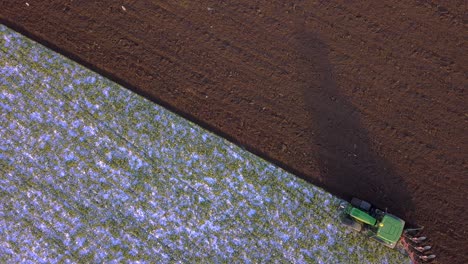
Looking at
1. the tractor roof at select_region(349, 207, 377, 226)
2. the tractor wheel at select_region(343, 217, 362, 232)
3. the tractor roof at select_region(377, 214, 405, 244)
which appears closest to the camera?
the tractor roof at select_region(377, 214, 405, 244)

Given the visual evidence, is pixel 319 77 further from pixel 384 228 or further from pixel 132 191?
pixel 132 191

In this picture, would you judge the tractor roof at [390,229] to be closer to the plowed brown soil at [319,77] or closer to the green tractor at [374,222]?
the green tractor at [374,222]

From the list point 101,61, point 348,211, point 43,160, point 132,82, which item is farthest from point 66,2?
point 348,211

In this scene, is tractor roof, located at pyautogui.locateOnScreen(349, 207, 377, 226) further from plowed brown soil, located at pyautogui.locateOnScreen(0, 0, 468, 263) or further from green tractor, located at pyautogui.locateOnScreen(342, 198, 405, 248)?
plowed brown soil, located at pyautogui.locateOnScreen(0, 0, 468, 263)

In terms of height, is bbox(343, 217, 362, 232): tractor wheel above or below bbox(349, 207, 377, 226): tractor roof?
below

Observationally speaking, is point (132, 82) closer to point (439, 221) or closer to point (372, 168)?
point (372, 168)

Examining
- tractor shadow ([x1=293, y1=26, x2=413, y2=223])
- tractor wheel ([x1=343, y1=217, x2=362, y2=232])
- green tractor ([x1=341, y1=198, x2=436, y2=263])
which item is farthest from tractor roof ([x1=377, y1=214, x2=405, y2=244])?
tractor shadow ([x1=293, y1=26, x2=413, y2=223])

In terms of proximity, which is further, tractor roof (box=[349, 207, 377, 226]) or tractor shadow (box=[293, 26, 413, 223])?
tractor shadow (box=[293, 26, 413, 223])
